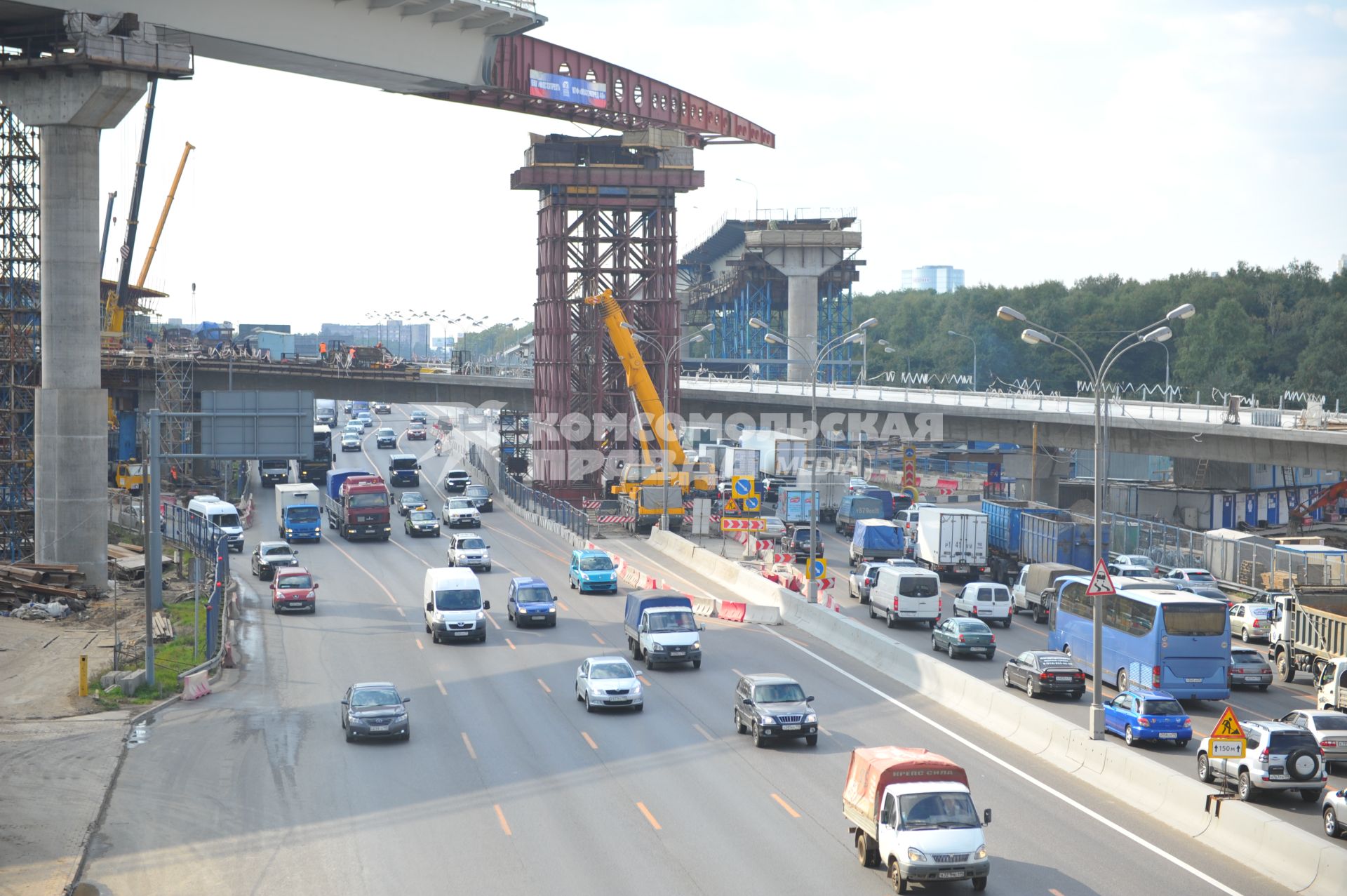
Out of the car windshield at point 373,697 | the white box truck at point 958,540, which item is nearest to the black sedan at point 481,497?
the white box truck at point 958,540

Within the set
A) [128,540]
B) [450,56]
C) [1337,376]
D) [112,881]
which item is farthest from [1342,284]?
[112,881]

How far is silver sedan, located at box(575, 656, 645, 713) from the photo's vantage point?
112 feet

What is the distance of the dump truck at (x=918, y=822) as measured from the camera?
20781mm

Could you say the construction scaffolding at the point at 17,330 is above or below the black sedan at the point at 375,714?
above

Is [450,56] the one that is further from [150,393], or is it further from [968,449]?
[968,449]

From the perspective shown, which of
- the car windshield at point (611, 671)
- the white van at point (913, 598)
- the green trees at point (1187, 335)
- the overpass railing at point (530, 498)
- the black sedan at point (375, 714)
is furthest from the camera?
the green trees at point (1187, 335)

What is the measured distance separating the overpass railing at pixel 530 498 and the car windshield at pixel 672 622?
31167 millimetres

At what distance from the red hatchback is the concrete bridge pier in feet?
296

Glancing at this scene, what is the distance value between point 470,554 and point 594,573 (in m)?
7.32

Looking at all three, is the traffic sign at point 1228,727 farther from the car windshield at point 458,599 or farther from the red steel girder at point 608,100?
the red steel girder at point 608,100

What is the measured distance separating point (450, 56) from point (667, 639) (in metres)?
35.2

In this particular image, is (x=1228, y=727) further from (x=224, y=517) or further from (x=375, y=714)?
(x=224, y=517)

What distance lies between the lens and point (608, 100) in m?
78.3

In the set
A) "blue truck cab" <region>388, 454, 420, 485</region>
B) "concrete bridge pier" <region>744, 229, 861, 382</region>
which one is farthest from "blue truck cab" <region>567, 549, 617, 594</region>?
"concrete bridge pier" <region>744, 229, 861, 382</region>
